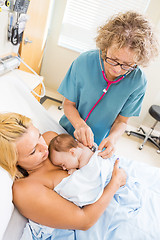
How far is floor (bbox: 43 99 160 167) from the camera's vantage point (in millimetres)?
2804

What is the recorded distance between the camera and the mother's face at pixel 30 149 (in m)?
0.89

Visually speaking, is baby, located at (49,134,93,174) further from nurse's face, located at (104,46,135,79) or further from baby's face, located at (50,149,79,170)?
nurse's face, located at (104,46,135,79)

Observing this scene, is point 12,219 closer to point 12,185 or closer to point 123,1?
point 12,185

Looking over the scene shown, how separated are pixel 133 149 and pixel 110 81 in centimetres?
214

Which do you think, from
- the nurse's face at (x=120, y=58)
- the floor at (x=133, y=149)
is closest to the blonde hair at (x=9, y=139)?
the nurse's face at (x=120, y=58)

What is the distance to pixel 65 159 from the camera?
1105 mm

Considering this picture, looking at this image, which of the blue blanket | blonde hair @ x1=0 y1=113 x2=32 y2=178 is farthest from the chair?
blonde hair @ x1=0 y1=113 x2=32 y2=178

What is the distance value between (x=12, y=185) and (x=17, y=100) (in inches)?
25.3

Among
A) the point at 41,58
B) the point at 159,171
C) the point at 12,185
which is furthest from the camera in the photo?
the point at 41,58

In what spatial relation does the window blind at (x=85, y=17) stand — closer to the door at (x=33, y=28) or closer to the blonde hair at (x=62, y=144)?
the door at (x=33, y=28)

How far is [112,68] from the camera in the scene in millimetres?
978

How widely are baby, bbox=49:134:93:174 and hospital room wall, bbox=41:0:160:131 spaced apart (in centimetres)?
234

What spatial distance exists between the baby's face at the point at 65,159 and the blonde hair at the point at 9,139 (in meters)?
0.30

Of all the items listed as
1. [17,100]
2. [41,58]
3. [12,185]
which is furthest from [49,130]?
[41,58]
